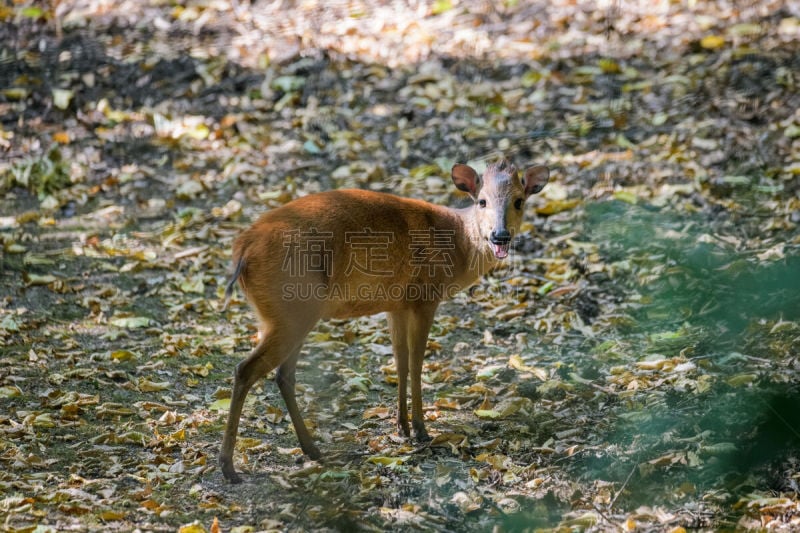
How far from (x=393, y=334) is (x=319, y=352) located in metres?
1.10

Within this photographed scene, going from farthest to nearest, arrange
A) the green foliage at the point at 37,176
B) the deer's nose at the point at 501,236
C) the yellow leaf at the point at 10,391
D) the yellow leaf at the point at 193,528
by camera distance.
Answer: the green foliage at the point at 37,176
the yellow leaf at the point at 10,391
the deer's nose at the point at 501,236
the yellow leaf at the point at 193,528

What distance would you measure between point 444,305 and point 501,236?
6.43 feet

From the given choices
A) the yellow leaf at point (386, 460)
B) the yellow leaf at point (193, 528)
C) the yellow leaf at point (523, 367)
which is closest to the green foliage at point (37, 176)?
the yellow leaf at point (523, 367)

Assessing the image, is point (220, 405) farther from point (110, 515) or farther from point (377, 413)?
point (110, 515)

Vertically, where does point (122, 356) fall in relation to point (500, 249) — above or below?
below

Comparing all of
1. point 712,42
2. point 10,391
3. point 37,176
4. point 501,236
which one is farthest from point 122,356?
point 712,42

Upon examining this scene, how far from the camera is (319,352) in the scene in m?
6.43

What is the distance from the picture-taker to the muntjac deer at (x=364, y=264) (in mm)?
4762

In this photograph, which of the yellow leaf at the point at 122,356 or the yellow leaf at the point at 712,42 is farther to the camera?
the yellow leaf at the point at 712,42

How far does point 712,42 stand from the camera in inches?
386

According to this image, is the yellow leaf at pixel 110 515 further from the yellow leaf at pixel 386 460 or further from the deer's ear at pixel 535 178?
the deer's ear at pixel 535 178

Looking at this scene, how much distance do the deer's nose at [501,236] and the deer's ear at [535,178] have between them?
0.55 metres

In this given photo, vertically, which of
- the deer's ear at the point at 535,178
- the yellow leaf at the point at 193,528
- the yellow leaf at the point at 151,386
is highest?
the deer's ear at the point at 535,178

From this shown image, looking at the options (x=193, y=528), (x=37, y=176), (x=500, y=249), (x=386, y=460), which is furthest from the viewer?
(x=37, y=176)
